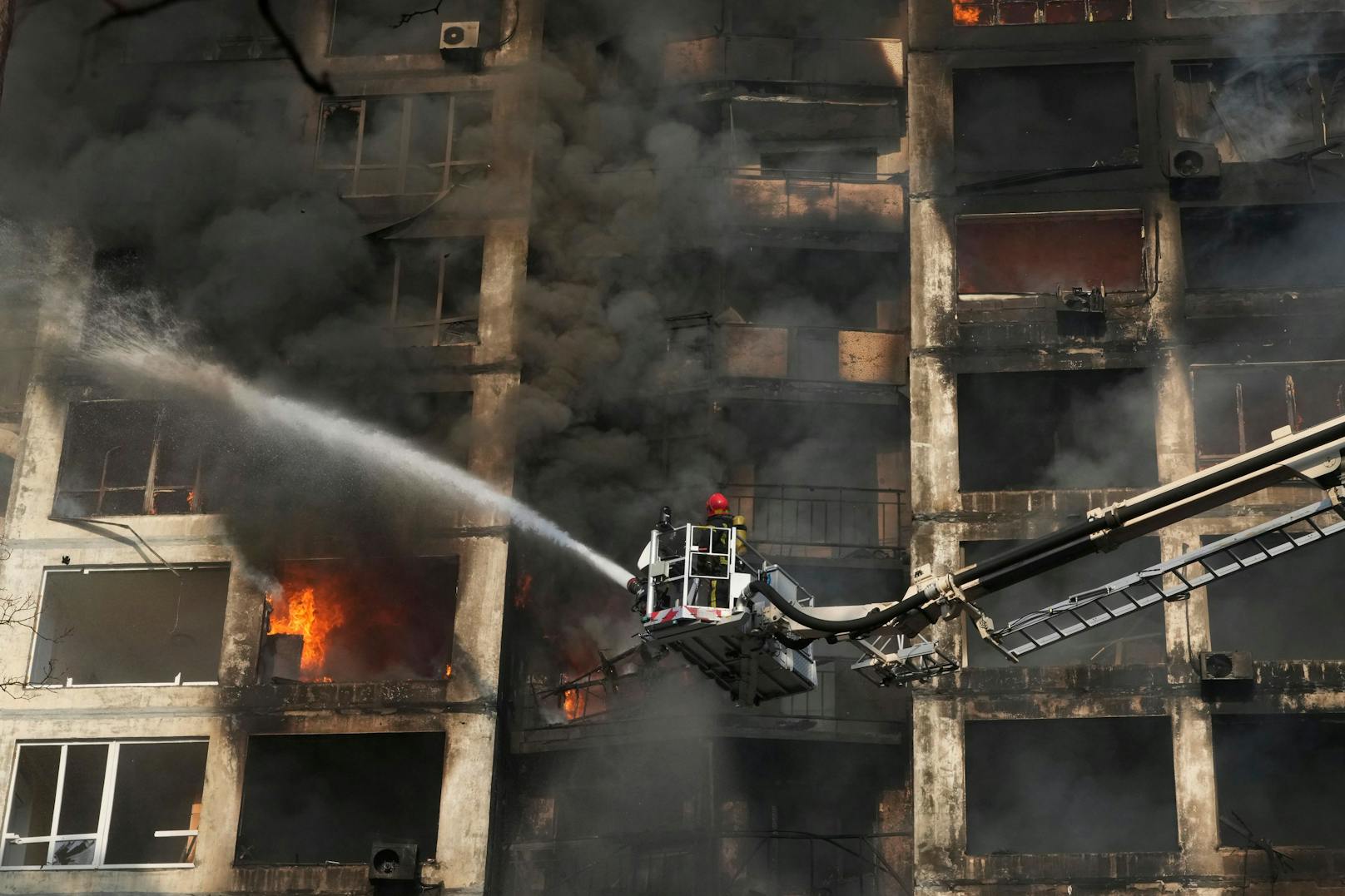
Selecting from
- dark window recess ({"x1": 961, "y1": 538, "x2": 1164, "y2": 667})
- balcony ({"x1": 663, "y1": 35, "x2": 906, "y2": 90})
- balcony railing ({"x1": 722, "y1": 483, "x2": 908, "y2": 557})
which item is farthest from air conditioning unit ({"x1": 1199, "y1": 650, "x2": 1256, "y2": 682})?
balcony ({"x1": 663, "y1": 35, "x2": 906, "y2": 90})

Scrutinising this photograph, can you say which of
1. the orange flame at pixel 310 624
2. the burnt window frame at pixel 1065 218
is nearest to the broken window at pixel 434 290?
the orange flame at pixel 310 624

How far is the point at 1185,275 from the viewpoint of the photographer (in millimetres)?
26578

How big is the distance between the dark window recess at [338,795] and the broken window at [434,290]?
6.69 metres

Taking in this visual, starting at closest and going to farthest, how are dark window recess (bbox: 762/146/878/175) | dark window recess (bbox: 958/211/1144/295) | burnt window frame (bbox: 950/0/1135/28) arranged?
dark window recess (bbox: 958/211/1144/295)
burnt window frame (bbox: 950/0/1135/28)
dark window recess (bbox: 762/146/878/175)

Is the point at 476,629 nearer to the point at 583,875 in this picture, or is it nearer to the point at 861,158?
the point at 583,875

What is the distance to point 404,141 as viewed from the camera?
1161 inches

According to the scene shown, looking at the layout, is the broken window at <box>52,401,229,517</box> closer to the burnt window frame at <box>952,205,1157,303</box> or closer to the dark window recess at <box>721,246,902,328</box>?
the dark window recess at <box>721,246,902,328</box>

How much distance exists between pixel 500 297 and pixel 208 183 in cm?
560

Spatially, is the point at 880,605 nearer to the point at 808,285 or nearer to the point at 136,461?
the point at 808,285

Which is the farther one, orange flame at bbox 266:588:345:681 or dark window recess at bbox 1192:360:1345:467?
orange flame at bbox 266:588:345:681

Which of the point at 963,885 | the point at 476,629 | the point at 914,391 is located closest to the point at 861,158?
the point at 914,391

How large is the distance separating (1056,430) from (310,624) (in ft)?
40.3

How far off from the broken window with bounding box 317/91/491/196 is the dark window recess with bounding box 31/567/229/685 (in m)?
7.25

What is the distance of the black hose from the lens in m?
16.9
